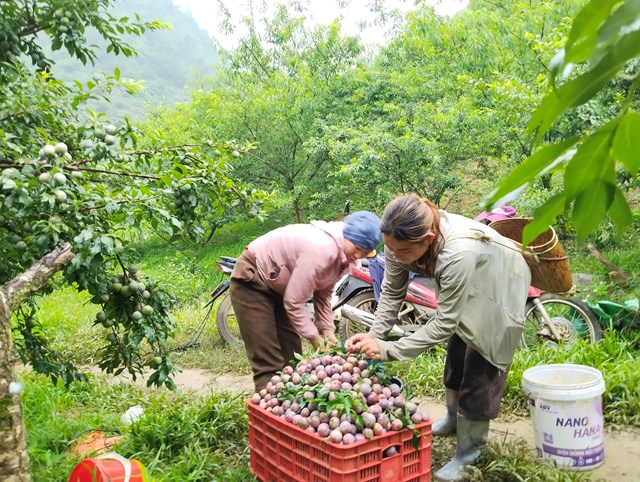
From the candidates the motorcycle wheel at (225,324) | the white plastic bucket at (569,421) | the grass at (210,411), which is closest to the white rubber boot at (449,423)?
the grass at (210,411)

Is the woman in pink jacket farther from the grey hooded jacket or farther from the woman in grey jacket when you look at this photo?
the grey hooded jacket

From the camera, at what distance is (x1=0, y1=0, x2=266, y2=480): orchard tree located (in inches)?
102

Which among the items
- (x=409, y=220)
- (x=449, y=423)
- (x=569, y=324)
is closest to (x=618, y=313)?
(x=569, y=324)

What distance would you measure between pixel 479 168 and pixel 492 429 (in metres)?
6.05

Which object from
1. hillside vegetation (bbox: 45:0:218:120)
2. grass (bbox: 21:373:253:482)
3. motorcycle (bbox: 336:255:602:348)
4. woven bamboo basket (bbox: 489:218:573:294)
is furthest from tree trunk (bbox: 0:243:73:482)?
hillside vegetation (bbox: 45:0:218:120)

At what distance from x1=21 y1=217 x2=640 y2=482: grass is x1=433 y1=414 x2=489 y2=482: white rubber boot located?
94mm

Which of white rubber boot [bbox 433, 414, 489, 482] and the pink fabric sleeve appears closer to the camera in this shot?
white rubber boot [bbox 433, 414, 489, 482]

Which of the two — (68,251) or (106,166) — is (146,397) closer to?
(106,166)

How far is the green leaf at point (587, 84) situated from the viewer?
1.58ft

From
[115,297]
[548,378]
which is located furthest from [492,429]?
[115,297]

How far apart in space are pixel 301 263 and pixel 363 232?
0.42 m

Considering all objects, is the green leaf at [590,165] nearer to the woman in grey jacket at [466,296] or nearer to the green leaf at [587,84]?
the green leaf at [587,84]

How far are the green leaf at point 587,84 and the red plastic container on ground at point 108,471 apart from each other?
2.42 m

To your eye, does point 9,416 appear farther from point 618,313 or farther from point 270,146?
point 270,146
